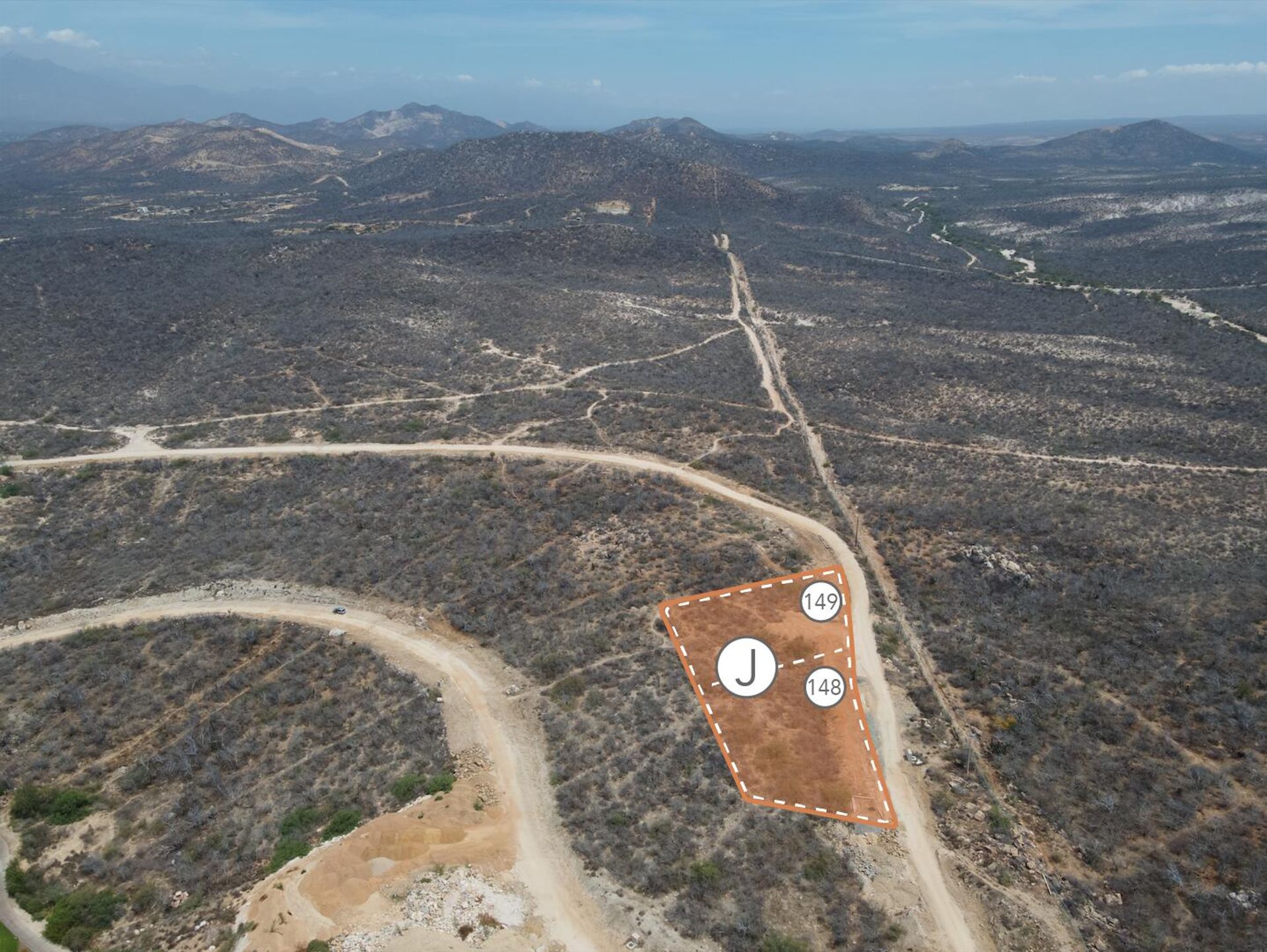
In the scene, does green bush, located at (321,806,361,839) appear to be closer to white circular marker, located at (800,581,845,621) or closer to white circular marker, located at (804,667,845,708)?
white circular marker, located at (804,667,845,708)

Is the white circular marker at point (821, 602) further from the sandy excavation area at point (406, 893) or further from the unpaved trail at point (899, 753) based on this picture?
the sandy excavation area at point (406, 893)

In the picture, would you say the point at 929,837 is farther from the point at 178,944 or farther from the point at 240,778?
the point at 240,778

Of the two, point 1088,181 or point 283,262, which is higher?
point 1088,181

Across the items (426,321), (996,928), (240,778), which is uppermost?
(426,321)

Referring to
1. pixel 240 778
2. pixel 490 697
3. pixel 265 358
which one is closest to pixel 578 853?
pixel 490 697

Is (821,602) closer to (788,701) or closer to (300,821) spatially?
(788,701)

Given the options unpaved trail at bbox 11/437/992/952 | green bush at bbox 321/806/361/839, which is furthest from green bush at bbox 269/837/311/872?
unpaved trail at bbox 11/437/992/952

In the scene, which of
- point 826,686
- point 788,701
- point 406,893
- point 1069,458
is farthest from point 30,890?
point 1069,458
